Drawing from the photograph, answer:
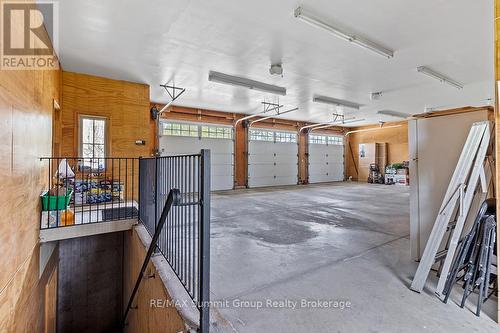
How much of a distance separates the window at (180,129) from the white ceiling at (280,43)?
2160mm

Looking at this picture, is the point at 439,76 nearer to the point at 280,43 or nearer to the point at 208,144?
the point at 280,43

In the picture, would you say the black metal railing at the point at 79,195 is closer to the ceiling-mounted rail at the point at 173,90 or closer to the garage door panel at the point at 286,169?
the ceiling-mounted rail at the point at 173,90

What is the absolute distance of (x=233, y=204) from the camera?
21.3ft

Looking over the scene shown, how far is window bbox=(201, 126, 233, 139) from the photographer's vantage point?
9468 millimetres

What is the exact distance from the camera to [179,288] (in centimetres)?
202

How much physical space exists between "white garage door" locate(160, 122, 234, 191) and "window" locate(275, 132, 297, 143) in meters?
2.52

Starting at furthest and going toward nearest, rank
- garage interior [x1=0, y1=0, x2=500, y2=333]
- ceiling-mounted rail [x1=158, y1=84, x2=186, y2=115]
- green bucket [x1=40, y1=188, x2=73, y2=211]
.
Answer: ceiling-mounted rail [x1=158, y1=84, x2=186, y2=115], green bucket [x1=40, y1=188, x2=73, y2=211], garage interior [x1=0, y1=0, x2=500, y2=333]

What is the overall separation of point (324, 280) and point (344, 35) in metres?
3.28

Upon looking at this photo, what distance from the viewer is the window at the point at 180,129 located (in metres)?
8.59

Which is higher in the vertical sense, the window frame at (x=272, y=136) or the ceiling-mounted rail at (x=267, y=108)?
the ceiling-mounted rail at (x=267, y=108)

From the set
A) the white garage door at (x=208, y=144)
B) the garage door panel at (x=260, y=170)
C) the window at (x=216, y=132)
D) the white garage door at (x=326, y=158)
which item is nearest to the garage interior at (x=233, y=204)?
the white garage door at (x=208, y=144)

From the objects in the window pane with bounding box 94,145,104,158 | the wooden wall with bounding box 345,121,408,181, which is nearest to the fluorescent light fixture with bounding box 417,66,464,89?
the wooden wall with bounding box 345,121,408,181

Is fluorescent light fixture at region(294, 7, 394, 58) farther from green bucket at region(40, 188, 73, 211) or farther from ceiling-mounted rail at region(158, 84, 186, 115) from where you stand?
ceiling-mounted rail at region(158, 84, 186, 115)

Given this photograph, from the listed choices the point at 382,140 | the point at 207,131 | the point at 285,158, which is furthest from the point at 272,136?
the point at 382,140
